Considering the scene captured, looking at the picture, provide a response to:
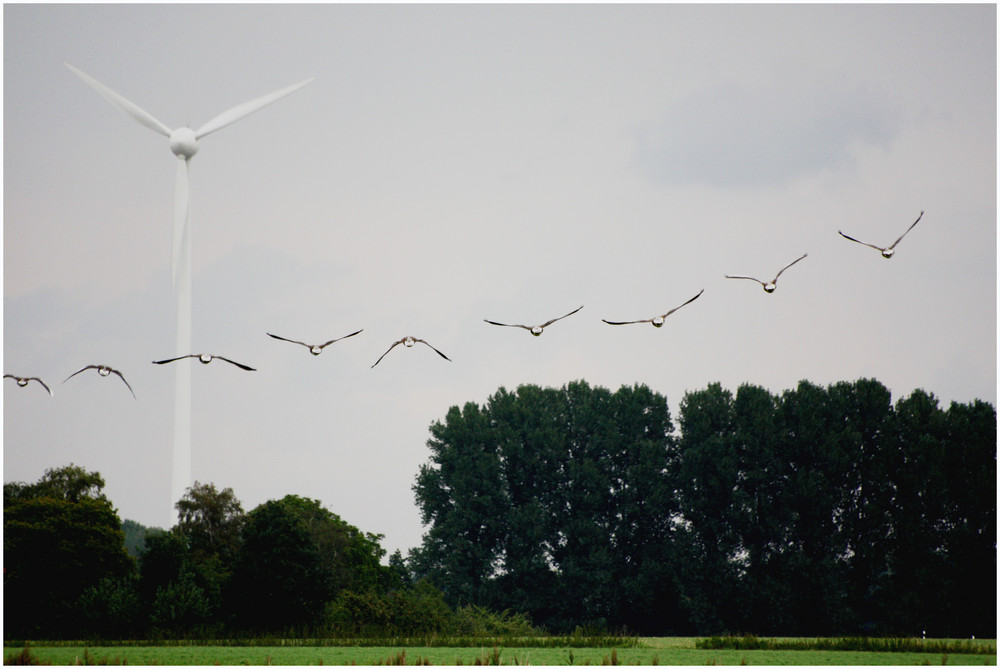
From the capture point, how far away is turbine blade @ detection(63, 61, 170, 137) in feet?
176

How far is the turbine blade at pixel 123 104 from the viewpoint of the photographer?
53.8 meters

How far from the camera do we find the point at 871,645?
35.8m

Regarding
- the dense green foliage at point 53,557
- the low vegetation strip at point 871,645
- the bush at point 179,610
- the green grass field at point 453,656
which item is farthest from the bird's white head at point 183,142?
the low vegetation strip at point 871,645

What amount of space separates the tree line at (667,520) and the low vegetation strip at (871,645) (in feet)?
52.6

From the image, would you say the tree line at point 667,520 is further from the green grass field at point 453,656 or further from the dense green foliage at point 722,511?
the green grass field at point 453,656

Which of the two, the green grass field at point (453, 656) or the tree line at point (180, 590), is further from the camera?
the tree line at point (180, 590)

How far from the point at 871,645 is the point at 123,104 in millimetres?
44000

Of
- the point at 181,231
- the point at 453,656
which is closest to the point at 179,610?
the point at 453,656

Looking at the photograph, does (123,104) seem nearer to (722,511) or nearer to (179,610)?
(179,610)

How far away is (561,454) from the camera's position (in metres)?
70.8

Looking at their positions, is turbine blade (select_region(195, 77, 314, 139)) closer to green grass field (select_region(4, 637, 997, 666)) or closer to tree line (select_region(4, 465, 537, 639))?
tree line (select_region(4, 465, 537, 639))

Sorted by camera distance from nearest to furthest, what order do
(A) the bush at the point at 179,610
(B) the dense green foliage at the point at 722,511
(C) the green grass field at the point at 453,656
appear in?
(C) the green grass field at the point at 453,656
(A) the bush at the point at 179,610
(B) the dense green foliage at the point at 722,511

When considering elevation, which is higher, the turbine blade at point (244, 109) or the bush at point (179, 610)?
the turbine blade at point (244, 109)

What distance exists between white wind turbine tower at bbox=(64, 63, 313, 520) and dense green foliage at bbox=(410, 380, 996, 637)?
1778 centimetres
